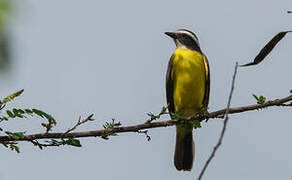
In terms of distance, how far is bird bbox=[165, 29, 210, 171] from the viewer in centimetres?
700

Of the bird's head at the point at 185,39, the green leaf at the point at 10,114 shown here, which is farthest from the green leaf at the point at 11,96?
the bird's head at the point at 185,39

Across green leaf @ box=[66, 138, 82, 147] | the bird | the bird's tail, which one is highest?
green leaf @ box=[66, 138, 82, 147]

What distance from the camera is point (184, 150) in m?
7.26

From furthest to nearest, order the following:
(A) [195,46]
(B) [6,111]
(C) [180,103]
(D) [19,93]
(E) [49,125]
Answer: (A) [195,46] → (C) [180,103] → (E) [49,125] → (B) [6,111] → (D) [19,93]

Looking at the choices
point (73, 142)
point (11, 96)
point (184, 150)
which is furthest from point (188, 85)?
point (11, 96)

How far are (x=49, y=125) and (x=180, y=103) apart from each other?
3.67 metres

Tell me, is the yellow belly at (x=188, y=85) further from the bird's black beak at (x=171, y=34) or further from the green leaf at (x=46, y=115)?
the green leaf at (x=46, y=115)

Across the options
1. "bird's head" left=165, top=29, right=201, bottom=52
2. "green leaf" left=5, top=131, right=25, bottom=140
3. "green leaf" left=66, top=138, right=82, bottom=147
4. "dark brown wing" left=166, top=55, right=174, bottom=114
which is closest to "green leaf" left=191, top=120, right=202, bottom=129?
"green leaf" left=66, top=138, right=82, bottom=147

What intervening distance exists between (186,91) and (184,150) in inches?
33.1

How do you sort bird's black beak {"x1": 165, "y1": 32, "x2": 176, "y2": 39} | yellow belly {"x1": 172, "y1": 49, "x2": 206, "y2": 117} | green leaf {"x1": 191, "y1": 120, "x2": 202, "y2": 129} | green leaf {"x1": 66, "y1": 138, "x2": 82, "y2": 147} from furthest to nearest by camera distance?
bird's black beak {"x1": 165, "y1": 32, "x2": 176, "y2": 39} → yellow belly {"x1": 172, "y1": 49, "x2": 206, "y2": 117} → green leaf {"x1": 191, "y1": 120, "x2": 202, "y2": 129} → green leaf {"x1": 66, "y1": 138, "x2": 82, "y2": 147}

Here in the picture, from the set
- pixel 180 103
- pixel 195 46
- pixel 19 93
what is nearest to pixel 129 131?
pixel 19 93

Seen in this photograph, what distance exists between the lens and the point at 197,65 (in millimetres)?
7344

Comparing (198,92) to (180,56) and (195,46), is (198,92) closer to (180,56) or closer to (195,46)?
(180,56)

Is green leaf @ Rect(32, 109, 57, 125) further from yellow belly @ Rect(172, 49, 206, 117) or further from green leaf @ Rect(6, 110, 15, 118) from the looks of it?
yellow belly @ Rect(172, 49, 206, 117)
